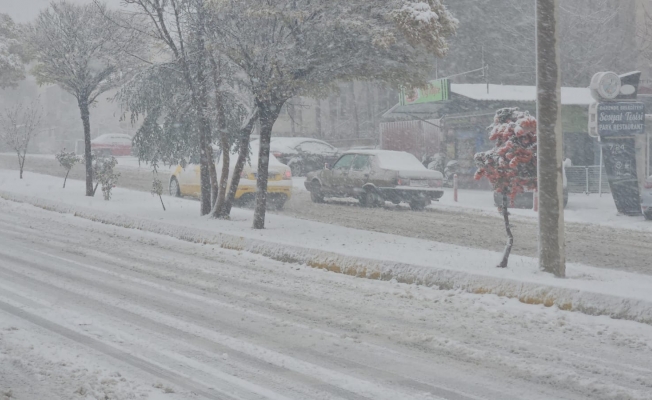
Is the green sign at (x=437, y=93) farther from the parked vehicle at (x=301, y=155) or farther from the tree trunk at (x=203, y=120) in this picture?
the tree trunk at (x=203, y=120)

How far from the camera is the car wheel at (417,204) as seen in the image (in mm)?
20078

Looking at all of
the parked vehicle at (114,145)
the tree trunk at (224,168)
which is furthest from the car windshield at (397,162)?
the parked vehicle at (114,145)

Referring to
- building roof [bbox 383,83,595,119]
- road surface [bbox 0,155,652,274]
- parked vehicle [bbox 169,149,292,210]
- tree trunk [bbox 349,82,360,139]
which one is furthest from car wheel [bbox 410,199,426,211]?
tree trunk [bbox 349,82,360,139]

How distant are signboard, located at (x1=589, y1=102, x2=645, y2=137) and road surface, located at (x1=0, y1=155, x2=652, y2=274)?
137 inches

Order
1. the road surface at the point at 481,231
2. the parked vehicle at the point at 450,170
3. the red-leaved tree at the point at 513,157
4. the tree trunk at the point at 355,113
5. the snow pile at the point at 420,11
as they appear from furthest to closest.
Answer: the tree trunk at the point at 355,113, the parked vehicle at the point at 450,170, the road surface at the point at 481,231, the snow pile at the point at 420,11, the red-leaved tree at the point at 513,157

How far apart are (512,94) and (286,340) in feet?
83.7

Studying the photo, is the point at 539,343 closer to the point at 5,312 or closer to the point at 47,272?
the point at 5,312

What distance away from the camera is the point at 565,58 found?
4697 centimetres

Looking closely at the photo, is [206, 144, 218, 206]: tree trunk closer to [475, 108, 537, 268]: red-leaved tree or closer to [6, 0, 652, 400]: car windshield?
[6, 0, 652, 400]: car windshield

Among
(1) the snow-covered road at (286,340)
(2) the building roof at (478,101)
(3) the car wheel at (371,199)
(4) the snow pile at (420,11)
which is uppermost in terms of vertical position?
(2) the building roof at (478,101)

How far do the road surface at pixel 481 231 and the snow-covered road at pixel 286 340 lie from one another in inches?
162

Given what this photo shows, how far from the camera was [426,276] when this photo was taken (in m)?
9.68

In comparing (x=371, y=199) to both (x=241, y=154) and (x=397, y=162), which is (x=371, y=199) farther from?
(x=241, y=154)

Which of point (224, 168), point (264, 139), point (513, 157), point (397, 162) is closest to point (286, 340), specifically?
point (513, 157)
